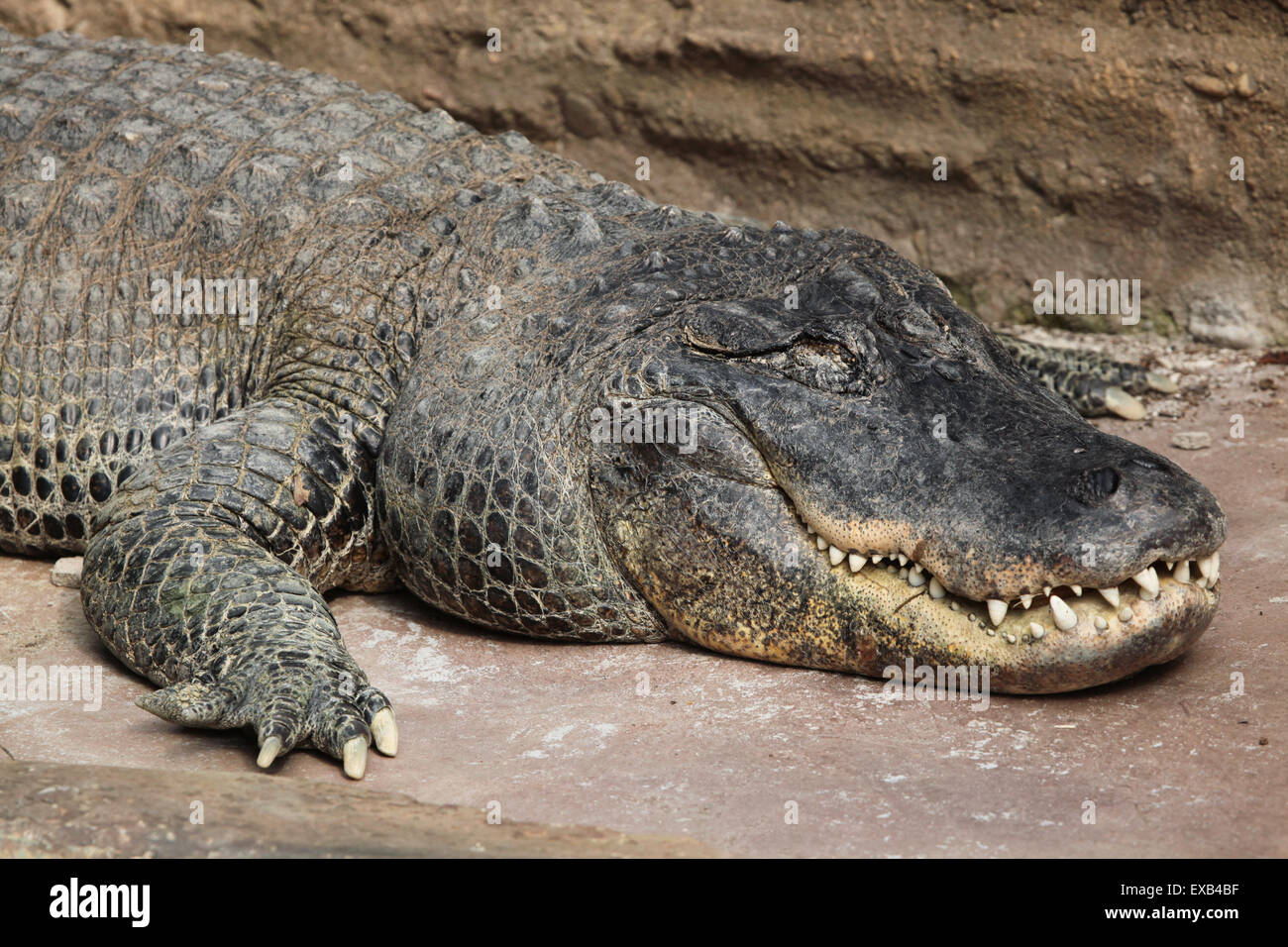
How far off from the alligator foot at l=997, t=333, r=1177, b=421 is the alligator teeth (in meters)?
2.45

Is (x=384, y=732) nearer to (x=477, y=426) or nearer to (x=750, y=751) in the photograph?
(x=750, y=751)

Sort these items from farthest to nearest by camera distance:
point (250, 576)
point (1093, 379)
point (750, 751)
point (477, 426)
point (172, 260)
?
point (1093, 379) < point (172, 260) < point (477, 426) < point (250, 576) < point (750, 751)

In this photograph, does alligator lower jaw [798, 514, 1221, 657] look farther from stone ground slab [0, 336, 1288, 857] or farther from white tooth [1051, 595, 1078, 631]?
stone ground slab [0, 336, 1288, 857]

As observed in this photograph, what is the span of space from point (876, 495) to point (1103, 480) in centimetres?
59

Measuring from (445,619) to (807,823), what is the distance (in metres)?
1.86

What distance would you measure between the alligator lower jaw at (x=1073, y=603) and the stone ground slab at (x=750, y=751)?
0.84 feet

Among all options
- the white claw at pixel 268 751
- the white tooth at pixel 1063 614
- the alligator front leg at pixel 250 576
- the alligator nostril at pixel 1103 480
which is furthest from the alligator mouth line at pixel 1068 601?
the white claw at pixel 268 751

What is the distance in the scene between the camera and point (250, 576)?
3992 mm

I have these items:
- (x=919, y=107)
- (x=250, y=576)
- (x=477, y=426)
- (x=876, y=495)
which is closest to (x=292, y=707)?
(x=250, y=576)

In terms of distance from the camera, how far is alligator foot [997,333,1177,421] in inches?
231

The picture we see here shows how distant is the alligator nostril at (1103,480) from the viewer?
3.30 meters

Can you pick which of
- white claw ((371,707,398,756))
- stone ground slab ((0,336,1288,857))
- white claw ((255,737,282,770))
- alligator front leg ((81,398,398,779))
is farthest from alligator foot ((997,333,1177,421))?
white claw ((255,737,282,770))

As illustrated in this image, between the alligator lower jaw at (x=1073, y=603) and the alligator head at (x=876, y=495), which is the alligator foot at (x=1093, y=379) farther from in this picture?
the alligator lower jaw at (x=1073, y=603)

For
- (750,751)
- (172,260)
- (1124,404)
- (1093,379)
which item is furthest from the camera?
(1093,379)
